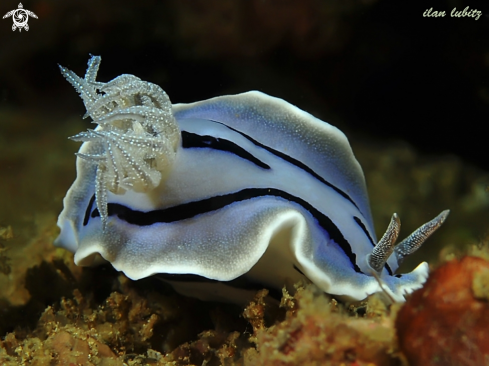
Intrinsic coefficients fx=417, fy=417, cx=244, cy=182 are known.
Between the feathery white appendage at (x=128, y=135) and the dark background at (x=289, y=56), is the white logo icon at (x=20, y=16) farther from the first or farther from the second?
the feathery white appendage at (x=128, y=135)

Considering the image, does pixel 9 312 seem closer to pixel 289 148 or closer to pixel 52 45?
pixel 52 45

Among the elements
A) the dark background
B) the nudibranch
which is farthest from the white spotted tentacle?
the dark background

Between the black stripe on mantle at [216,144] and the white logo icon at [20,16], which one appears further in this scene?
the white logo icon at [20,16]

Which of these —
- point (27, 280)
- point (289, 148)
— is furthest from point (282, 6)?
point (27, 280)

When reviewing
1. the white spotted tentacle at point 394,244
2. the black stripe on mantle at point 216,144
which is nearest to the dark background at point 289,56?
the black stripe on mantle at point 216,144

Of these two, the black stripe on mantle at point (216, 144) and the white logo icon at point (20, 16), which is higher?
the white logo icon at point (20, 16)

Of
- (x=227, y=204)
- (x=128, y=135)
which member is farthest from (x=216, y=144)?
(x=128, y=135)

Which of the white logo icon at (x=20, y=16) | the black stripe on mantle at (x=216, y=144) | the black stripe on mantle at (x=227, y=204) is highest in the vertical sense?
the white logo icon at (x=20, y=16)
